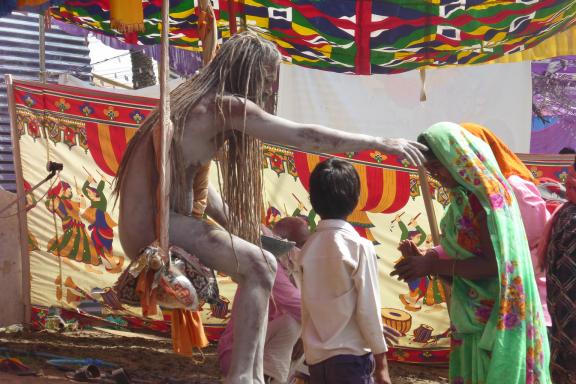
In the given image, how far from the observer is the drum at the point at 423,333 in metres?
6.94

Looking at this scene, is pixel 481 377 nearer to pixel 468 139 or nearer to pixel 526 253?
pixel 526 253

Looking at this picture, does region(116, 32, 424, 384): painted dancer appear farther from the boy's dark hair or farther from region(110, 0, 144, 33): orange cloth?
region(110, 0, 144, 33): orange cloth

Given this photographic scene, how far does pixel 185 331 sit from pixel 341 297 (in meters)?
0.78

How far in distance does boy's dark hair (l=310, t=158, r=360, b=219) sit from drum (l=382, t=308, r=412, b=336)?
3563 millimetres

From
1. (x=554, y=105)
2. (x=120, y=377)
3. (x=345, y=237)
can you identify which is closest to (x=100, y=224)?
(x=120, y=377)

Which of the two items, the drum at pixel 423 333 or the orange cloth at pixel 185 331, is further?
the drum at pixel 423 333

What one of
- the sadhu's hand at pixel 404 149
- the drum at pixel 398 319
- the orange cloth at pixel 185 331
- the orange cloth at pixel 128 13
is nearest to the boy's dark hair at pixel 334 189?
the sadhu's hand at pixel 404 149

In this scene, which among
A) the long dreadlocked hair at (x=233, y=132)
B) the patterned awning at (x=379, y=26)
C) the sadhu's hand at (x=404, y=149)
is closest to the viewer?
the sadhu's hand at (x=404, y=149)

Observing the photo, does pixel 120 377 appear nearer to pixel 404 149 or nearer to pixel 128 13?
pixel 128 13

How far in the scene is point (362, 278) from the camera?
3379 mm

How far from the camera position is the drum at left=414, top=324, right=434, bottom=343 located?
694cm

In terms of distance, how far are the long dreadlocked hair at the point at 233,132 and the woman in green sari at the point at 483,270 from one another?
2.60 feet

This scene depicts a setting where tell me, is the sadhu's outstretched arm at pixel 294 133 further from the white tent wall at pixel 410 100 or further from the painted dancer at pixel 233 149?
the white tent wall at pixel 410 100

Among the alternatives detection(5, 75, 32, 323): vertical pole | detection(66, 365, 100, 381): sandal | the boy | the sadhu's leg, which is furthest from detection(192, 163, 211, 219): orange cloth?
detection(5, 75, 32, 323): vertical pole
